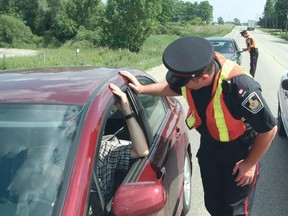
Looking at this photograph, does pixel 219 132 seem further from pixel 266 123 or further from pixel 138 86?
pixel 138 86

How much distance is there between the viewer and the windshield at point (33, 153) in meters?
1.84

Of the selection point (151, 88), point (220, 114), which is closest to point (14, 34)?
point (151, 88)

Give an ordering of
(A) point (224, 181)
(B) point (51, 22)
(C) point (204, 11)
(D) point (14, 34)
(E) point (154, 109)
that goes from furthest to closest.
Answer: (C) point (204, 11)
(B) point (51, 22)
(D) point (14, 34)
(E) point (154, 109)
(A) point (224, 181)

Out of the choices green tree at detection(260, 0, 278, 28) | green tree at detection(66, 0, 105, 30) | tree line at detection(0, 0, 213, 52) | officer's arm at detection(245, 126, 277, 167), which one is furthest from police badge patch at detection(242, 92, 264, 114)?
green tree at detection(260, 0, 278, 28)

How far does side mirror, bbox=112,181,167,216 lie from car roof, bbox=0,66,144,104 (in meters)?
0.54

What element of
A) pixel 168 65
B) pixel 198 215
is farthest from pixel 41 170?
pixel 198 215

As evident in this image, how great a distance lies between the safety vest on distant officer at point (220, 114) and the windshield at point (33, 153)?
0.83 meters

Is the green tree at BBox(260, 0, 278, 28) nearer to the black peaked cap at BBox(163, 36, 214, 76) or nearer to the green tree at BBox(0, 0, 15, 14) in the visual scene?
the green tree at BBox(0, 0, 15, 14)

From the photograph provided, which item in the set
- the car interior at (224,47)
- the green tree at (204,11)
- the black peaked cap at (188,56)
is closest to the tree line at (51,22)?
the car interior at (224,47)

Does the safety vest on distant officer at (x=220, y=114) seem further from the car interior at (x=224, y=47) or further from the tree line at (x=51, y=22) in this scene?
the tree line at (x=51, y=22)

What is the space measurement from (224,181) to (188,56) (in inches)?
39.9

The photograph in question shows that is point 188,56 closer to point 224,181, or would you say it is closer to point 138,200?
point 138,200

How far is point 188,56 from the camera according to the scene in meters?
2.36

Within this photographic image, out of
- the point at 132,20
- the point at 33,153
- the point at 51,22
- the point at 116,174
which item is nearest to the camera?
the point at 33,153
